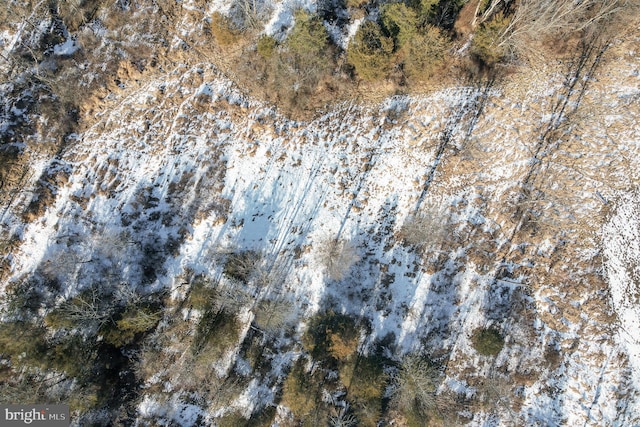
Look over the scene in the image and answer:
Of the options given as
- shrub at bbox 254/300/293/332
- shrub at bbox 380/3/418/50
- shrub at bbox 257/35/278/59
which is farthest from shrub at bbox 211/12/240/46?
shrub at bbox 254/300/293/332

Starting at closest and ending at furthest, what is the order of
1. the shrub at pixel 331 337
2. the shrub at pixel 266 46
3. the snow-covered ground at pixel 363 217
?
the shrub at pixel 331 337 < the snow-covered ground at pixel 363 217 < the shrub at pixel 266 46

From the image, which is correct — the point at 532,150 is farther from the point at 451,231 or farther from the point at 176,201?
the point at 176,201

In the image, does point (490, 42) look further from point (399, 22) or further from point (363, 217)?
point (363, 217)

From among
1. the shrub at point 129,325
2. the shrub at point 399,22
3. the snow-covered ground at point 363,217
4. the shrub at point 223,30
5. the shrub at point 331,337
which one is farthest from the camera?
the shrub at point 223,30

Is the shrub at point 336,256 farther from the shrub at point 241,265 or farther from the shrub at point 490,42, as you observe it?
the shrub at point 490,42

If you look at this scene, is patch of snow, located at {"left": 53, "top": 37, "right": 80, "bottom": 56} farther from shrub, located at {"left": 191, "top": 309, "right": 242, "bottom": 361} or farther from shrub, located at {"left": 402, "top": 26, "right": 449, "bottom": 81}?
shrub, located at {"left": 402, "top": 26, "right": 449, "bottom": 81}

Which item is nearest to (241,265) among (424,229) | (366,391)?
(366,391)

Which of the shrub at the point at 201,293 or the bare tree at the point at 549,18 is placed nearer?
the bare tree at the point at 549,18

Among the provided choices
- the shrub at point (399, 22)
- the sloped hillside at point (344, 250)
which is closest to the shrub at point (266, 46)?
the sloped hillside at point (344, 250)
